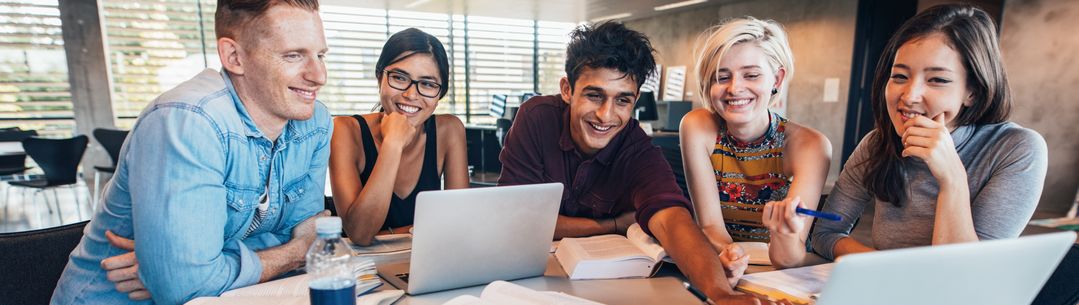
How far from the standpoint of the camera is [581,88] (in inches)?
67.9

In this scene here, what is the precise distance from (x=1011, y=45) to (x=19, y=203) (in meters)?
9.69

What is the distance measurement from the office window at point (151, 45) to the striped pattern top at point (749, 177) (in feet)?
22.8

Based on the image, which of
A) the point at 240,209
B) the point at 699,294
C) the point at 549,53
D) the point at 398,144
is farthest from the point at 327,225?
the point at 549,53

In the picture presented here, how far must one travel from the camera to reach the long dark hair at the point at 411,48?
1.86 metres

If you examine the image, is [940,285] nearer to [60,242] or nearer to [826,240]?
[826,240]

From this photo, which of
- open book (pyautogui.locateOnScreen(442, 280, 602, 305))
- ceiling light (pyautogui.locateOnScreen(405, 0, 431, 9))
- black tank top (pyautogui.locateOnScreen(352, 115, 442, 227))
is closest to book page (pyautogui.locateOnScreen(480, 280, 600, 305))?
open book (pyautogui.locateOnScreen(442, 280, 602, 305))

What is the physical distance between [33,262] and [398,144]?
3.06 feet

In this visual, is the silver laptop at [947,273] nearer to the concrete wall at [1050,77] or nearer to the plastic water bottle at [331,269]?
the plastic water bottle at [331,269]

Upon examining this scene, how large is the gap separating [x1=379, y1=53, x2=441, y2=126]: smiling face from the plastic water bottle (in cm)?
96

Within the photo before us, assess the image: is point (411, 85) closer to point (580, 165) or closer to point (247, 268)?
point (580, 165)

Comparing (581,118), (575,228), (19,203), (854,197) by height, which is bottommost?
(19,203)

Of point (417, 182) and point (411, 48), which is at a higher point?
point (411, 48)

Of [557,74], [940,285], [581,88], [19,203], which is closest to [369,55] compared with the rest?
[557,74]

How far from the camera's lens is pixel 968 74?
1.27 m
